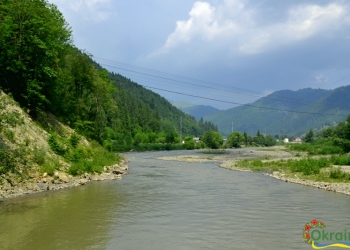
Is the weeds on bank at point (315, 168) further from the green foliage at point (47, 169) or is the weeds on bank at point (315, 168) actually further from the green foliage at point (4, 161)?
the green foliage at point (4, 161)

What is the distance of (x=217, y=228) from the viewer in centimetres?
1491

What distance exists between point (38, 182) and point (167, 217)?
1168 cm

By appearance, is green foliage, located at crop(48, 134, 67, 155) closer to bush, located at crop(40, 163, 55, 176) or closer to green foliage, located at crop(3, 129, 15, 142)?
bush, located at crop(40, 163, 55, 176)

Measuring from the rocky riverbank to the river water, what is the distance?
42.6 inches

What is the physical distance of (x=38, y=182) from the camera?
2358 cm

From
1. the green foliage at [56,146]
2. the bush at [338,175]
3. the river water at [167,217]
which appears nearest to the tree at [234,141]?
the bush at [338,175]

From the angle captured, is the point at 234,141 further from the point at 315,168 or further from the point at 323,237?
the point at 323,237

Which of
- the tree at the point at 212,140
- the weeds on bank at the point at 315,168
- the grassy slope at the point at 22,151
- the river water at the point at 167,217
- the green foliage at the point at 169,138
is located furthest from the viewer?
the tree at the point at 212,140

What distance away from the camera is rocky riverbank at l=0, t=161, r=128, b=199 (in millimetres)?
20453

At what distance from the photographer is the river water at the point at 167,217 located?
12.9 m

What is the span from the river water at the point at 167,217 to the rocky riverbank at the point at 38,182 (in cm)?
108

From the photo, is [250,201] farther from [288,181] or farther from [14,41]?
[14,41]

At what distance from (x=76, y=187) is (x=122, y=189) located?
366 centimetres

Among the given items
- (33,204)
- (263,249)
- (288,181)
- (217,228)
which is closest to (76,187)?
(33,204)
